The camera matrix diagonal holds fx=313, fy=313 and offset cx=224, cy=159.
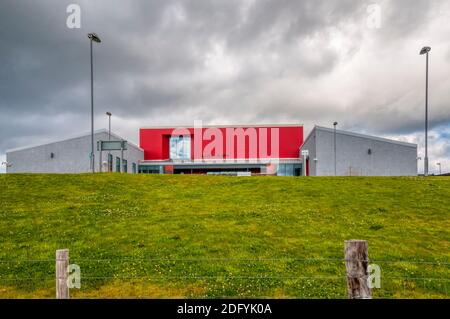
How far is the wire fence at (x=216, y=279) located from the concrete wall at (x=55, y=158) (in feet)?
118

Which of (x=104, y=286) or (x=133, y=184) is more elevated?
(x=133, y=184)

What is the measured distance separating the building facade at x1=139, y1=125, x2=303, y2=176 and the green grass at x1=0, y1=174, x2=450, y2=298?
3779cm

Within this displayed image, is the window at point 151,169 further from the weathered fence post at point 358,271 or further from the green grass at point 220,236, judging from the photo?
the weathered fence post at point 358,271

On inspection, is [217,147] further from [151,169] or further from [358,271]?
[358,271]

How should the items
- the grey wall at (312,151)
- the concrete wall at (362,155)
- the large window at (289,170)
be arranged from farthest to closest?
the large window at (289,170) < the grey wall at (312,151) < the concrete wall at (362,155)

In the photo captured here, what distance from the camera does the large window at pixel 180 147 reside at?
214 feet

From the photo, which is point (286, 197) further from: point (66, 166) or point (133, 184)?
point (66, 166)

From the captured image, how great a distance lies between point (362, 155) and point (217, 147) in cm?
2964

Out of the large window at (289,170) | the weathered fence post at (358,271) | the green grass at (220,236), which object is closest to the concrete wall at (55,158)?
the green grass at (220,236)

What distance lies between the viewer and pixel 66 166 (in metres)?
43.2

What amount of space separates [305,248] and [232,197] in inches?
345

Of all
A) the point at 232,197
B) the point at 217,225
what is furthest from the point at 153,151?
the point at 217,225

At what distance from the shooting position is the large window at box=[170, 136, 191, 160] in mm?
65188

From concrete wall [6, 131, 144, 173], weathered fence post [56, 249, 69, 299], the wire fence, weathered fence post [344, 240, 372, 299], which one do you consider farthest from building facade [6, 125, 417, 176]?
weathered fence post [344, 240, 372, 299]
